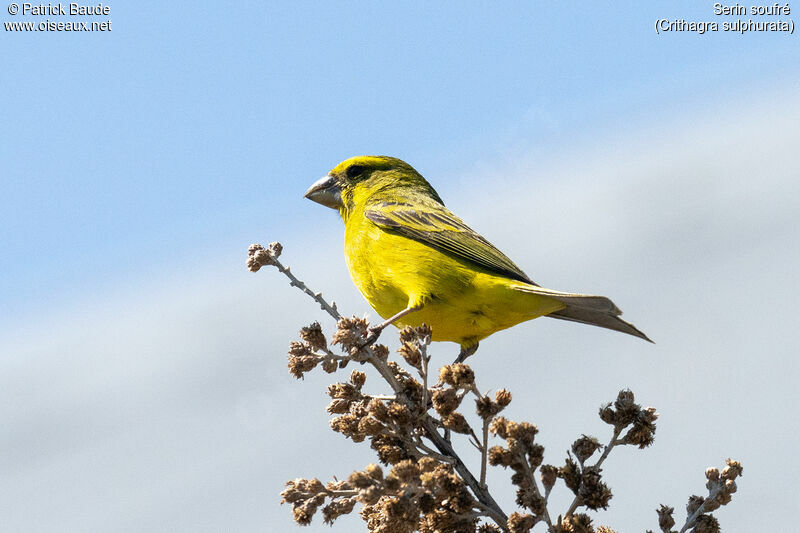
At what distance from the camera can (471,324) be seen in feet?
20.4

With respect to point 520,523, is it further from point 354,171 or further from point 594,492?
point 354,171

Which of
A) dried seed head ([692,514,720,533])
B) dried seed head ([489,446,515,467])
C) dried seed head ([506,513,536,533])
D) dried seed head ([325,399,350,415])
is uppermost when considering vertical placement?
dried seed head ([325,399,350,415])

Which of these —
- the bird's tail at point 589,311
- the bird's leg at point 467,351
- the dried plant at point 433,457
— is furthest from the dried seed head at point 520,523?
the bird's leg at point 467,351

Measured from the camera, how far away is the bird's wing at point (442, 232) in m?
6.51

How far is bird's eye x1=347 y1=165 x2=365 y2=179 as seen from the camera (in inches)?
Answer: 327

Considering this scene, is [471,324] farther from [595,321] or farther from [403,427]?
[403,427]

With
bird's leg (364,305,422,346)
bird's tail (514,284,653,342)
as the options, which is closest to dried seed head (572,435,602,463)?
bird's tail (514,284,653,342)

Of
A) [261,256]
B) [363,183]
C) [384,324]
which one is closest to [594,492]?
[261,256]

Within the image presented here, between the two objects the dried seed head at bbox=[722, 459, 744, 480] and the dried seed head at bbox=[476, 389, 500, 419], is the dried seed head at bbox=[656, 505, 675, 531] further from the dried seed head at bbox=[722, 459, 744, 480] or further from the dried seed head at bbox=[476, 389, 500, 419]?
the dried seed head at bbox=[476, 389, 500, 419]

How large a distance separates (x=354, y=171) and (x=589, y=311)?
3043 millimetres

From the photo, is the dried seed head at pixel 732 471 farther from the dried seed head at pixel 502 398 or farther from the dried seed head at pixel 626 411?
the dried seed head at pixel 502 398

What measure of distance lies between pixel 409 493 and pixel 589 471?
103 centimetres

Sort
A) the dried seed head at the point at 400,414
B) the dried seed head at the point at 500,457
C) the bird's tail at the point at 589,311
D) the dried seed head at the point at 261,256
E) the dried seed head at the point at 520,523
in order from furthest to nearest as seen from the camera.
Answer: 1. the bird's tail at the point at 589,311
2. the dried seed head at the point at 261,256
3. the dried seed head at the point at 400,414
4. the dried seed head at the point at 500,457
5. the dried seed head at the point at 520,523

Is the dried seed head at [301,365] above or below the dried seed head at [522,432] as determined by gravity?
above
